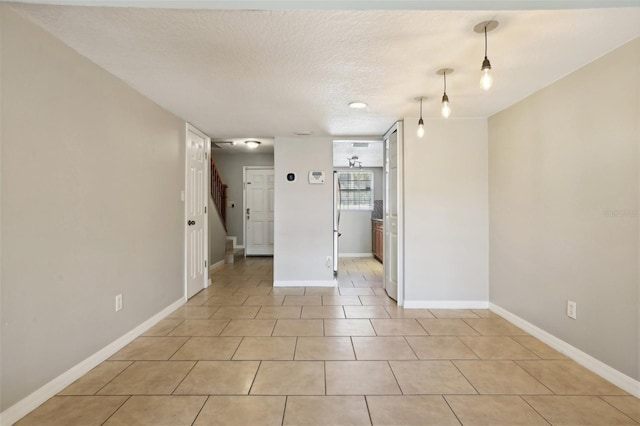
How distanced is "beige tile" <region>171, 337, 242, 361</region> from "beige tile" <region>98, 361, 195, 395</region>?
109 mm

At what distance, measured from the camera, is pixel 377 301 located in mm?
A: 3859

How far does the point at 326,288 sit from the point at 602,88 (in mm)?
3564

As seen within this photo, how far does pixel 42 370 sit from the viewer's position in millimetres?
1819

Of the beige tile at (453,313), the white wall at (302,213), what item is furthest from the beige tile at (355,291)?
the beige tile at (453,313)

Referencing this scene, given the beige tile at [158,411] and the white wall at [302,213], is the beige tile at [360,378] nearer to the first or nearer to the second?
the beige tile at [158,411]

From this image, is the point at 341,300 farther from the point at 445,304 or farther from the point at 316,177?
the point at 316,177

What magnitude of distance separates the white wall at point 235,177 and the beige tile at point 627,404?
6.57 metres

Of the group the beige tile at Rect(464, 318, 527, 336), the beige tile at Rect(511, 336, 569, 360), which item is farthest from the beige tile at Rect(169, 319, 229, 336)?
the beige tile at Rect(511, 336, 569, 360)

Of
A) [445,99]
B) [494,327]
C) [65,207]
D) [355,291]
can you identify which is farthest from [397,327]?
[65,207]

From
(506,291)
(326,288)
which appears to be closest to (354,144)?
(326,288)

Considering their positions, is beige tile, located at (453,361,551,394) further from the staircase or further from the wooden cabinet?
the staircase

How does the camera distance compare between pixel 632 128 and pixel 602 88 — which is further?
pixel 602 88

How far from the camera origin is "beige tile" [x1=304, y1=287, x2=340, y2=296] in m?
4.16

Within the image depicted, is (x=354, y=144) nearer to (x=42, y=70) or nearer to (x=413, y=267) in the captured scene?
(x=413, y=267)
